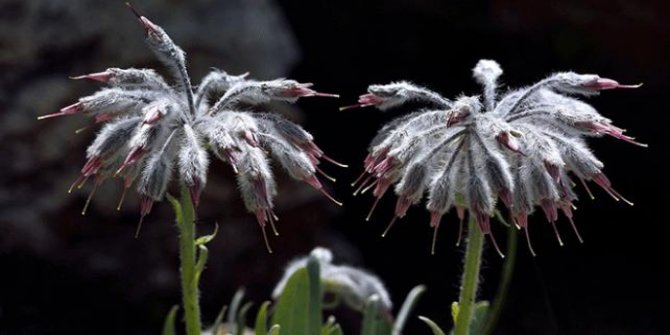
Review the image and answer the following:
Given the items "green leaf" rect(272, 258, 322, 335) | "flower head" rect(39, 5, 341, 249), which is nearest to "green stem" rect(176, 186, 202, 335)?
"flower head" rect(39, 5, 341, 249)

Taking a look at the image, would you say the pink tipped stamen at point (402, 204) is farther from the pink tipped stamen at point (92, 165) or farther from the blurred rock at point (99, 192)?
the blurred rock at point (99, 192)

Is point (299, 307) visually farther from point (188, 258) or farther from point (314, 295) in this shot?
point (188, 258)

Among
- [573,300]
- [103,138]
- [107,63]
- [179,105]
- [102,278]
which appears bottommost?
[103,138]

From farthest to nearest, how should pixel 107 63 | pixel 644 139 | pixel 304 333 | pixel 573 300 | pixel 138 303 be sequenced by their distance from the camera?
pixel 644 139
pixel 573 300
pixel 138 303
pixel 107 63
pixel 304 333

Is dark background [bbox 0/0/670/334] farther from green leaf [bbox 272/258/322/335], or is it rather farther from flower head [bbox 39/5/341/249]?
flower head [bbox 39/5/341/249]

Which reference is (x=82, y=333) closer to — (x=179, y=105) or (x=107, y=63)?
(x=107, y=63)

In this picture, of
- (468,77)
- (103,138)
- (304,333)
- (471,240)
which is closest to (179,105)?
(103,138)
